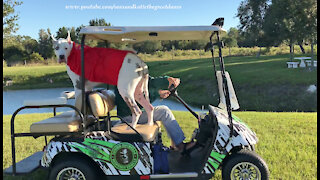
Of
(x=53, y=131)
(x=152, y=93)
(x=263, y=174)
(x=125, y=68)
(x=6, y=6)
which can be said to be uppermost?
(x=6, y=6)

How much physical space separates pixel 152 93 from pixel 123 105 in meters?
0.43

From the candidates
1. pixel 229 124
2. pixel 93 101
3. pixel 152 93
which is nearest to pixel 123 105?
pixel 152 93

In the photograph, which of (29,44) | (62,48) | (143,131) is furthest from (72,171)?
(29,44)

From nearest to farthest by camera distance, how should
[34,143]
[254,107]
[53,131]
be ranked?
1. [53,131]
2. [34,143]
3. [254,107]

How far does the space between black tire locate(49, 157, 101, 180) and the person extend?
37.5 inches

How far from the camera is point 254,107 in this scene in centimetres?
1472

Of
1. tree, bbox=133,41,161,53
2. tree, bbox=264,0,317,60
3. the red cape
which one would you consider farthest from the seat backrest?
tree, bbox=264,0,317,60

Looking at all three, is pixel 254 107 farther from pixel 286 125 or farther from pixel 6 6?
pixel 6 6

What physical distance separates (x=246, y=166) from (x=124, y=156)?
1.30 metres

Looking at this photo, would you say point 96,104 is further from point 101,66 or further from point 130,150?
point 130,150

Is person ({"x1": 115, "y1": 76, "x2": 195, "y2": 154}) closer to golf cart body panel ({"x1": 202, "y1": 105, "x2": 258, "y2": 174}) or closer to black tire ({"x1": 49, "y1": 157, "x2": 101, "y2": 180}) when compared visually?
golf cart body panel ({"x1": 202, "y1": 105, "x2": 258, "y2": 174})

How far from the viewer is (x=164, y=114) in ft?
12.9

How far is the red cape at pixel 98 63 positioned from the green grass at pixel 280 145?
164 cm

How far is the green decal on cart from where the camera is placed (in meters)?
3.11
